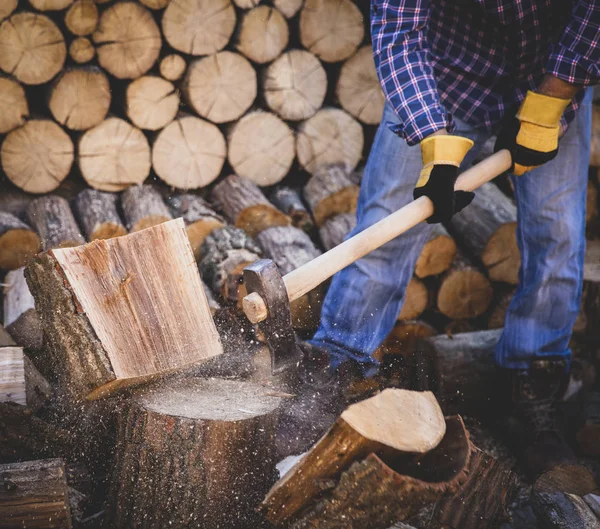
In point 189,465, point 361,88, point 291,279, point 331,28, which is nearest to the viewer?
point 189,465

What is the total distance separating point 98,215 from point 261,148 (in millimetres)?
991

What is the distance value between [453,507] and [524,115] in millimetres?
1432

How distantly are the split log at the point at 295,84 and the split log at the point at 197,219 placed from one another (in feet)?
2.47

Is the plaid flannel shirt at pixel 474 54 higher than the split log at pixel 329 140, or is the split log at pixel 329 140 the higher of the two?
the plaid flannel shirt at pixel 474 54

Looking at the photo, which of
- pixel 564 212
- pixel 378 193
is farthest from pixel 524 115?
pixel 378 193

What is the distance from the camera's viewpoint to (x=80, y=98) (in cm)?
304

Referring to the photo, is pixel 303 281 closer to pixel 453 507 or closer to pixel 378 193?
pixel 378 193

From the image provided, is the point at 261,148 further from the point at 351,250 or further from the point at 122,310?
the point at 122,310

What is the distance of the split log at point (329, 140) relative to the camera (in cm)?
353

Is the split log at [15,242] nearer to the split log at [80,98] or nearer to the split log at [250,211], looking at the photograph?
the split log at [80,98]

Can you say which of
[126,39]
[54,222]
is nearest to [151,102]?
[126,39]

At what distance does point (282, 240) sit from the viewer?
3.02m

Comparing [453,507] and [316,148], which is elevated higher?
[316,148]

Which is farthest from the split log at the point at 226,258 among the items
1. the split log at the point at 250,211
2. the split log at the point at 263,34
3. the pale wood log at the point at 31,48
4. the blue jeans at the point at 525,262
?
the pale wood log at the point at 31,48
